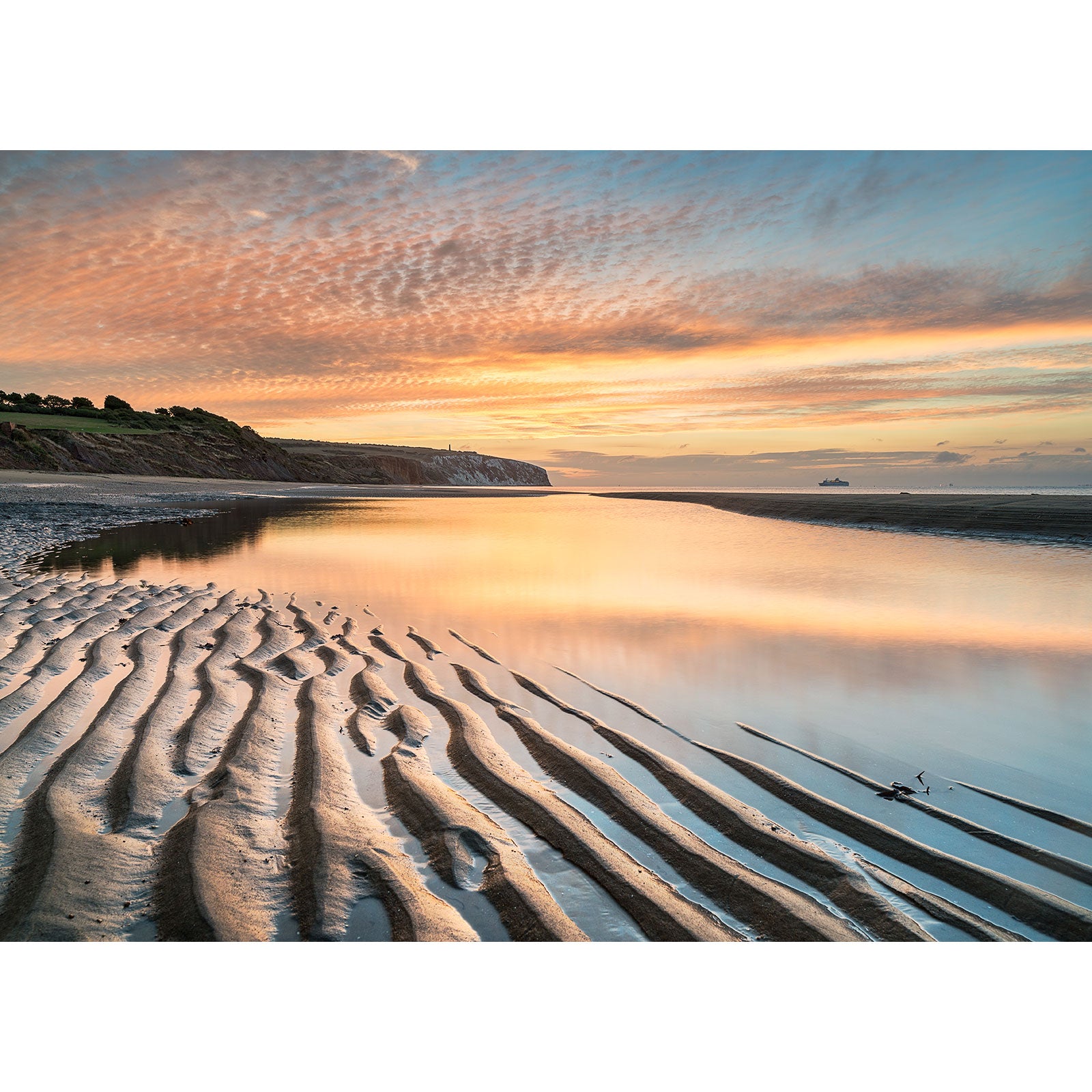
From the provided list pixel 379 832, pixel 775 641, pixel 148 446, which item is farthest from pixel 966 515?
pixel 148 446

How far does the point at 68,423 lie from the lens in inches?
2466

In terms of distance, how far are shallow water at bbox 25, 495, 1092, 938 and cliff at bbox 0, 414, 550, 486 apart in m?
42.2

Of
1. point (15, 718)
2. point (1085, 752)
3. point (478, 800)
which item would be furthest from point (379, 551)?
point (1085, 752)

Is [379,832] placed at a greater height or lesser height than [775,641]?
greater

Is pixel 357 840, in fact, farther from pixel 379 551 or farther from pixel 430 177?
pixel 379 551

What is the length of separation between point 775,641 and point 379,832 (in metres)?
5.77

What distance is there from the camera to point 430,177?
8.34 m

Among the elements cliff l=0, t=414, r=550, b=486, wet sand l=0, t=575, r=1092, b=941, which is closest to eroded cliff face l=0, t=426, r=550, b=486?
cliff l=0, t=414, r=550, b=486

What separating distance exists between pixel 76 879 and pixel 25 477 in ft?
145

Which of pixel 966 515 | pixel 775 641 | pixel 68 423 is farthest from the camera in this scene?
pixel 68 423

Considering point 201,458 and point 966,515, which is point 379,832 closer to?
point 966,515

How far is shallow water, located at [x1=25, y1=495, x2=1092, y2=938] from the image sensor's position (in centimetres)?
423

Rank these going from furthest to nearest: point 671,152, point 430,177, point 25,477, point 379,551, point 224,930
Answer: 1. point 25,477
2. point 379,551
3. point 430,177
4. point 671,152
5. point 224,930

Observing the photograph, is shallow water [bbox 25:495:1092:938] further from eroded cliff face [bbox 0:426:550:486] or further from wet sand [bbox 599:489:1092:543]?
eroded cliff face [bbox 0:426:550:486]
